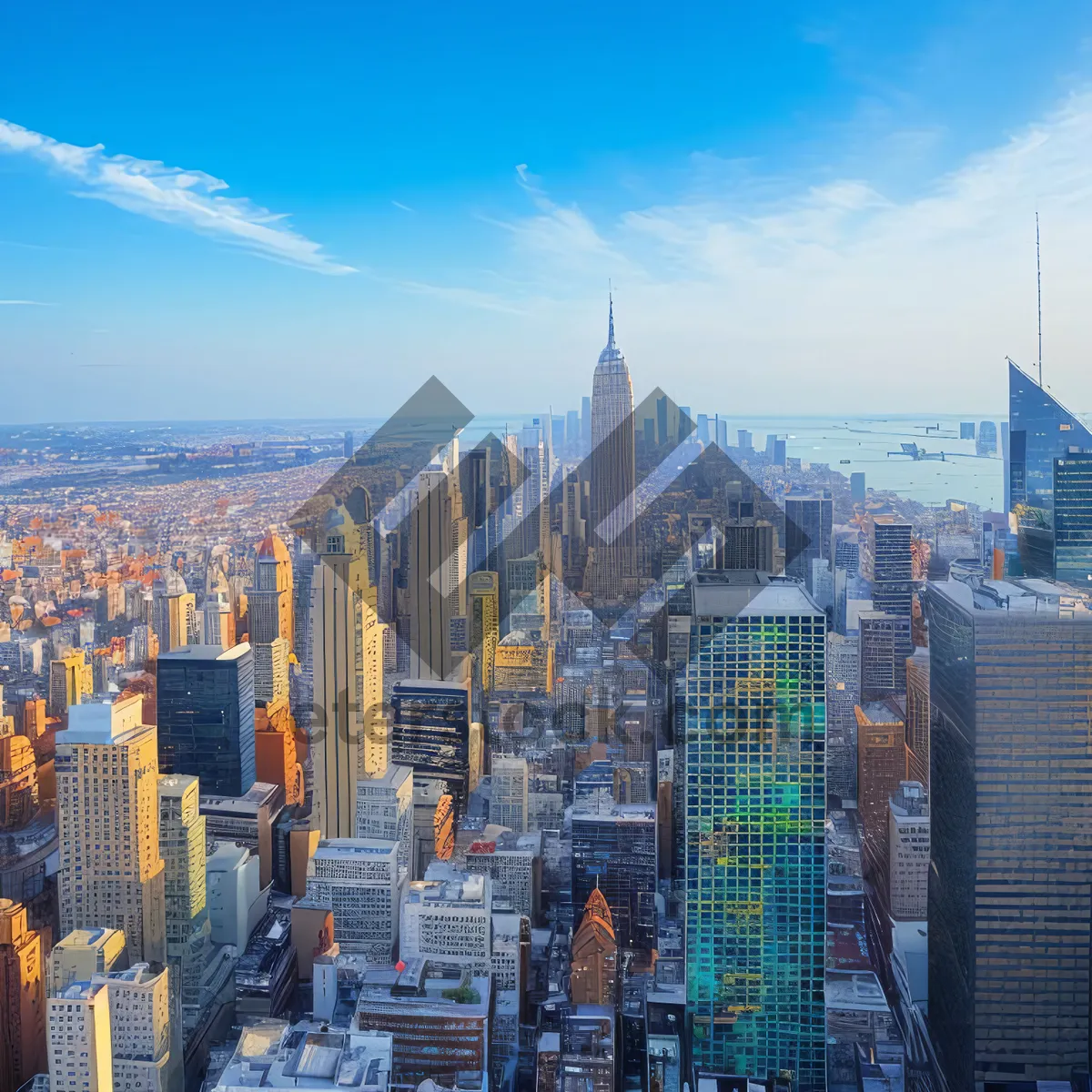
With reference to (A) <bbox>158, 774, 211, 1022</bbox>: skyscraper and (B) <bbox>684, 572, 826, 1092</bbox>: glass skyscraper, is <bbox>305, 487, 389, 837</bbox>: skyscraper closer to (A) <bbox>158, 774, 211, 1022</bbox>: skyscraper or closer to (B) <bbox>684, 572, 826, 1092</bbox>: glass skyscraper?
(A) <bbox>158, 774, 211, 1022</bbox>: skyscraper

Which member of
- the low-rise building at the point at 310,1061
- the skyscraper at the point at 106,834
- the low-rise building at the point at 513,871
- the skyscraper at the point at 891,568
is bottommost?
the low-rise building at the point at 513,871

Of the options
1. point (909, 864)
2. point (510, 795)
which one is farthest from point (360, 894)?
point (909, 864)

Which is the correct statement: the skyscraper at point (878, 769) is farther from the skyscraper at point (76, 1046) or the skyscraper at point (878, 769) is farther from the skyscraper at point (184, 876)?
the skyscraper at point (76, 1046)

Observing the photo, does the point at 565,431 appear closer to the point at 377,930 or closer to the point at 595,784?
the point at 595,784

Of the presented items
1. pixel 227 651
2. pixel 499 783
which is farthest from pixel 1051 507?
pixel 227 651

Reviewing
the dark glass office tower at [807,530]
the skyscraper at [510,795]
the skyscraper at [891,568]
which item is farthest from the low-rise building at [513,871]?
the dark glass office tower at [807,530]

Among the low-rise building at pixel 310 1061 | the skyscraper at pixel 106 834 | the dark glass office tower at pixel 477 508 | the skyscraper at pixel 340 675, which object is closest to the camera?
the low-rise building at pixel 310 1061

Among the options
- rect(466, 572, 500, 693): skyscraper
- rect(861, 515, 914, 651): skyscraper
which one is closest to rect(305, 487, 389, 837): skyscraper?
rect(466, 572, 500, 693): skyscraper
